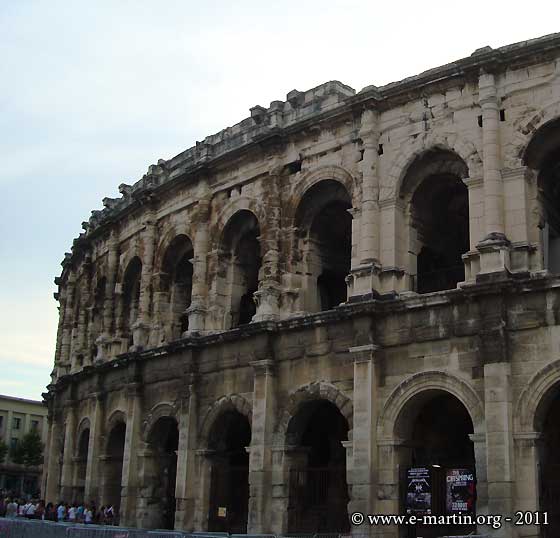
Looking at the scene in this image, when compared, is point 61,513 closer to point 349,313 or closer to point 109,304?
point 109,304

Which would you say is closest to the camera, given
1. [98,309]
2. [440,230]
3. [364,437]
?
[364,437]

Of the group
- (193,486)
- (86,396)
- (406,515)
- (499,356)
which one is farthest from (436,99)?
(86,396)

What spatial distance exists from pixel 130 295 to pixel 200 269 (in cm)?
540

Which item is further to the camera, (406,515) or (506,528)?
(406,515)

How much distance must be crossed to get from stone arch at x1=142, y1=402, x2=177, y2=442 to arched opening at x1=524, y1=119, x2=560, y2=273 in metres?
9.93

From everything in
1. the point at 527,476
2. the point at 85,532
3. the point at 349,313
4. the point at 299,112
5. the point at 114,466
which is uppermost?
the point at 299,112

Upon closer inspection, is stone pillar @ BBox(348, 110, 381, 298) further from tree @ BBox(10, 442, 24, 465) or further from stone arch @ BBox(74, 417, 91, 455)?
tree @ BBox(10, 442, 24, 465)

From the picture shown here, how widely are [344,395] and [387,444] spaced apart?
1.48 m

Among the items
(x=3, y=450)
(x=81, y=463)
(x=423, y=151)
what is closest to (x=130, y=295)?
(x=81, y=463)

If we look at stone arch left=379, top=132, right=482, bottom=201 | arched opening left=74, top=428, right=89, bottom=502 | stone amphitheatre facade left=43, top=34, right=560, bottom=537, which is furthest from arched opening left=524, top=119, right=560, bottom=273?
arched opening left=74, top=428, right=89, bottom=502

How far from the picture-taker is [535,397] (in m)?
15.1

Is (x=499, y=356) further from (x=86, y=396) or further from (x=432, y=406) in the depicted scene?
(x=86, y=396)

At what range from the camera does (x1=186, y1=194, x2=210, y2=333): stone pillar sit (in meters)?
21.8

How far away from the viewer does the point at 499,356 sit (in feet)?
51.0
